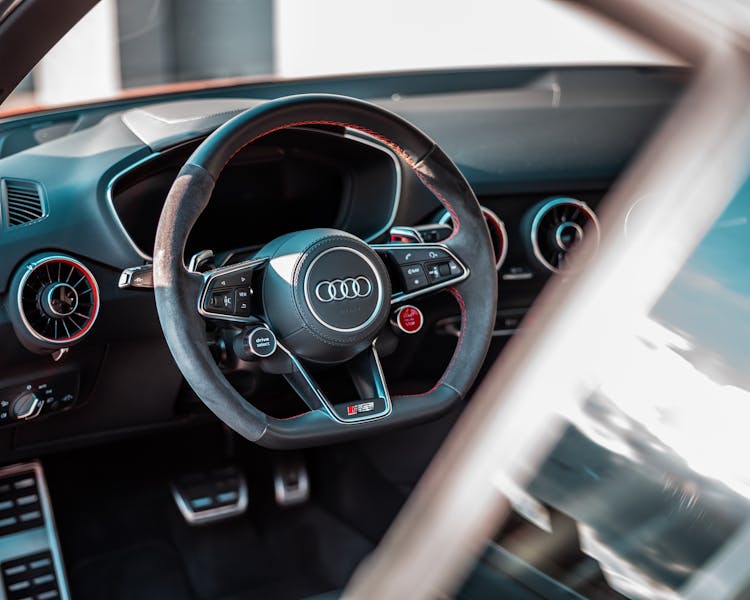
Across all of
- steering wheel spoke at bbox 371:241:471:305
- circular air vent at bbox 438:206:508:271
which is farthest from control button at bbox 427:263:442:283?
circular air vent at bbox 438:206:508:271

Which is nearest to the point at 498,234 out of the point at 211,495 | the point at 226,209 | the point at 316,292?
the point at 226,209

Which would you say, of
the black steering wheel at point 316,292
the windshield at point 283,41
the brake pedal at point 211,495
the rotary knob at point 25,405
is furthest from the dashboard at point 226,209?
the windshield at point 283,41

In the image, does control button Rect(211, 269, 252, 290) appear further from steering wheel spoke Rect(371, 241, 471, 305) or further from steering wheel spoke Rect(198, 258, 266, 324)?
steering wheel spoke Rect(371, 241, 471, 305)

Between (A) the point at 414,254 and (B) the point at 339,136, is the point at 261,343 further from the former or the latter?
(B) the point at 339,136

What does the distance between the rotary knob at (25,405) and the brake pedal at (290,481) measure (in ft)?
3.01

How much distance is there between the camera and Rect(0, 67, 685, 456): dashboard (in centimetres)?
180

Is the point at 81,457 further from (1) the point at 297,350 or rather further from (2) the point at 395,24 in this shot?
(2) the point at 395,24

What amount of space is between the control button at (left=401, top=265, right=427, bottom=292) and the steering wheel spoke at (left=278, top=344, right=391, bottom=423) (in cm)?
13

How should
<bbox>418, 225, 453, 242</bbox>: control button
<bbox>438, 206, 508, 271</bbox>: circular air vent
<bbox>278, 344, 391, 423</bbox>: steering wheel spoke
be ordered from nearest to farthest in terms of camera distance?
<bbox>278, 344, 391, 423</bbox>: steering wheel spoke, <bbox>418, 225, 453, 242</bbox>: control button, <bbox>438, 206, 508, 271</bbox>: circular air vent

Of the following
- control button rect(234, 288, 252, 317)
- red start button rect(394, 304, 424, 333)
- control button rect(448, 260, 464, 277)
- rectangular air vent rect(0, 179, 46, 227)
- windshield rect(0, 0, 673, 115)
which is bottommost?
windshield rect(0, 0, 673, 115)

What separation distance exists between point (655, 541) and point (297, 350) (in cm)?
93

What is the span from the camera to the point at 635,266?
0.71 m

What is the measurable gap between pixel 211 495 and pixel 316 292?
118 cm

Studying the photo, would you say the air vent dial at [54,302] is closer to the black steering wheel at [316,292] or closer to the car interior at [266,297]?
the car interior at [266,297]
